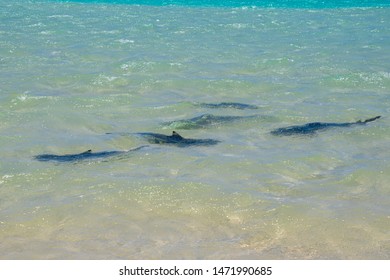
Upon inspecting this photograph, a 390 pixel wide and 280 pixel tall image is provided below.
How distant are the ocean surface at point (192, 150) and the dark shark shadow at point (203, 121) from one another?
149 mm

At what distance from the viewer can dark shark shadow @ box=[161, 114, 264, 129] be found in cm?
976

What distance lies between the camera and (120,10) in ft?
85.8

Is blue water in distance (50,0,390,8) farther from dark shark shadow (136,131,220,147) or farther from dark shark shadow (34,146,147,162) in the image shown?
dark shark shadow (34,146,147,162)

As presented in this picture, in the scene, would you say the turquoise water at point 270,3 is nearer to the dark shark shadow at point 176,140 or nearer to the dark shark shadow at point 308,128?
the dark shark shadow at point 308,128

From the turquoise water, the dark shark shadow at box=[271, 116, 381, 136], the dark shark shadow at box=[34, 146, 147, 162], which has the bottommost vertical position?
the dark shark shadow at box=[271, 116, 381, 136]

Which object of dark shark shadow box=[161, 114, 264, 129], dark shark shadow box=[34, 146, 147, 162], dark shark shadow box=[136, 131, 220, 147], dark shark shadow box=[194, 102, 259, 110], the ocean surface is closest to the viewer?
the ocean surface

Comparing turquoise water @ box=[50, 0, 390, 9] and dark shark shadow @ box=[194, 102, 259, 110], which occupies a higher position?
turquoise water @ box=[50, 0, 390, 9]

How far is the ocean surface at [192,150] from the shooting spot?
5.91 metres

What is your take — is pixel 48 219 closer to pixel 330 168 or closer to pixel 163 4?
pixel 330 168

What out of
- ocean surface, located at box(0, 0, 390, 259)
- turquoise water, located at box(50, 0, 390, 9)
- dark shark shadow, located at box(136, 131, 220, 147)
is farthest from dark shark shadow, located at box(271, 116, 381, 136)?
turquoise water, located at box(50, 0, 390, 9)

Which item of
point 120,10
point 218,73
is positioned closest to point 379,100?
point 218,73

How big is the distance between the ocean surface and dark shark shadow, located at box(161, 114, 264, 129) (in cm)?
15

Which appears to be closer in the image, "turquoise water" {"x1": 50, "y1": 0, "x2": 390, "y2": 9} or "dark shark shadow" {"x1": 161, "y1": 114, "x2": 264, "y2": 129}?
"dark shark shadow" {"x1": 161, "y1": 114, "x2": 264, "y2": 129}

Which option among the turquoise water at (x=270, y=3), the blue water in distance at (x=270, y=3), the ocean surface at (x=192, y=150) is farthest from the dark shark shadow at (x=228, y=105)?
the blue water in distance at (x=270, y=3)
